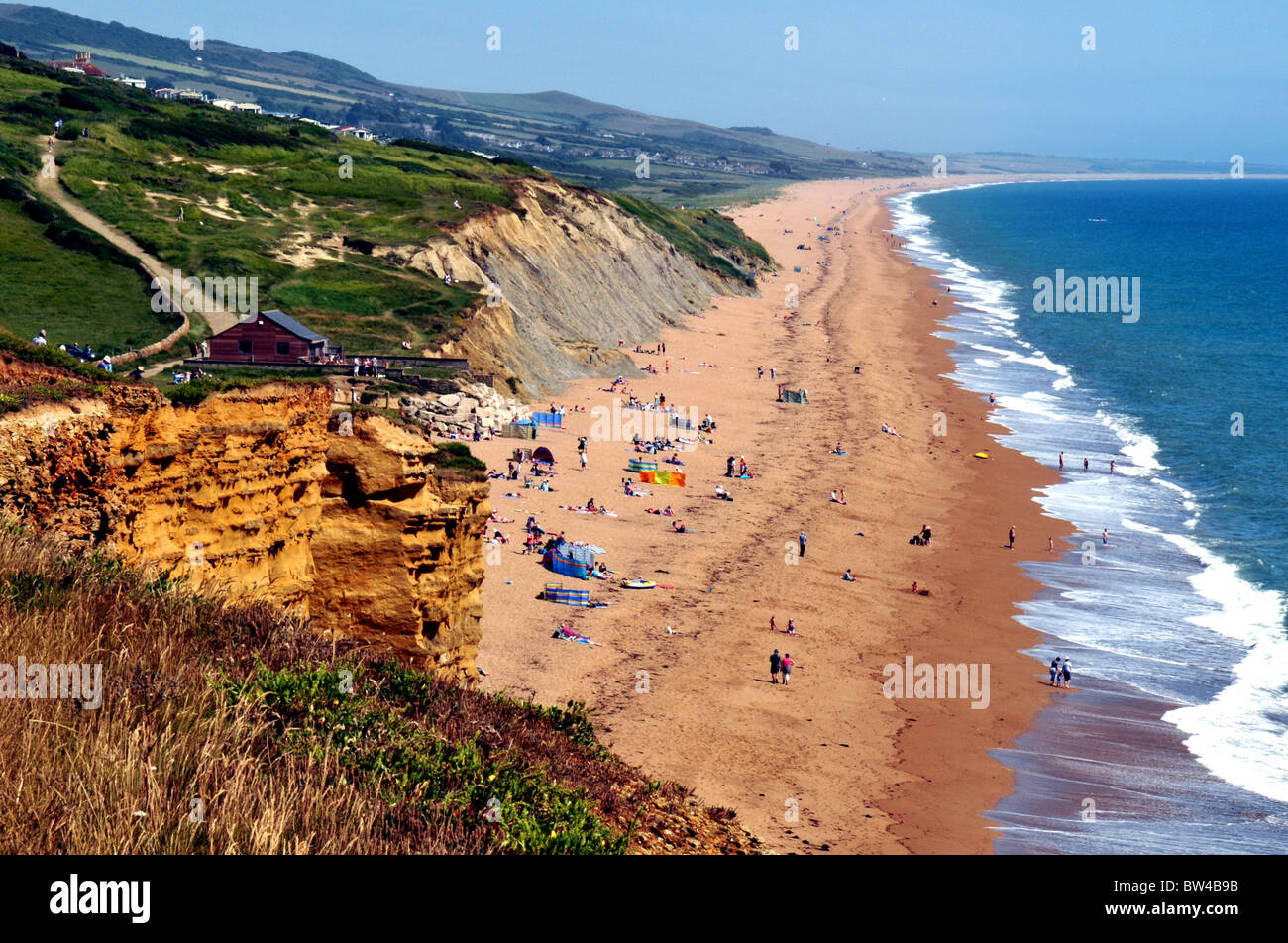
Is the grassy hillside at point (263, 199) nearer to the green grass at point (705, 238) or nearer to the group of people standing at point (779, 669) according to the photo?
the green grass at point (705, 238)

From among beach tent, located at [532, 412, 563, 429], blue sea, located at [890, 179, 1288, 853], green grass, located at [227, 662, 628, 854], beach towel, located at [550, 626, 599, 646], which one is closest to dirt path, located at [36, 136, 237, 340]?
beach tent, located at [532, 412, 563, 429]

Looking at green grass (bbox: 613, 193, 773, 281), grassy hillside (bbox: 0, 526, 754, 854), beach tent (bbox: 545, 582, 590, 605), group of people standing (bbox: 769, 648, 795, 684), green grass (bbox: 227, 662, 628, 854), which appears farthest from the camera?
green grass (bbox: 613, 193, 773, 281)

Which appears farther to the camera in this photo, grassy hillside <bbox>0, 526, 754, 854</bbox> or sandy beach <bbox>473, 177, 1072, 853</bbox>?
sandy beach <bbox>473, 177, 1072, 853</bbox>

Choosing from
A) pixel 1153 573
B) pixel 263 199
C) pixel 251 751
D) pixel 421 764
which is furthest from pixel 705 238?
pixel 251 751

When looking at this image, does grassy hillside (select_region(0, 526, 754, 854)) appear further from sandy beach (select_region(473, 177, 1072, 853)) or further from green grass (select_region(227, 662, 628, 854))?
sandy beach (select_region(473, 177, 1072, 853))

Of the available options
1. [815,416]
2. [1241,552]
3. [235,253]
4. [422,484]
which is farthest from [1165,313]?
[422,484]
